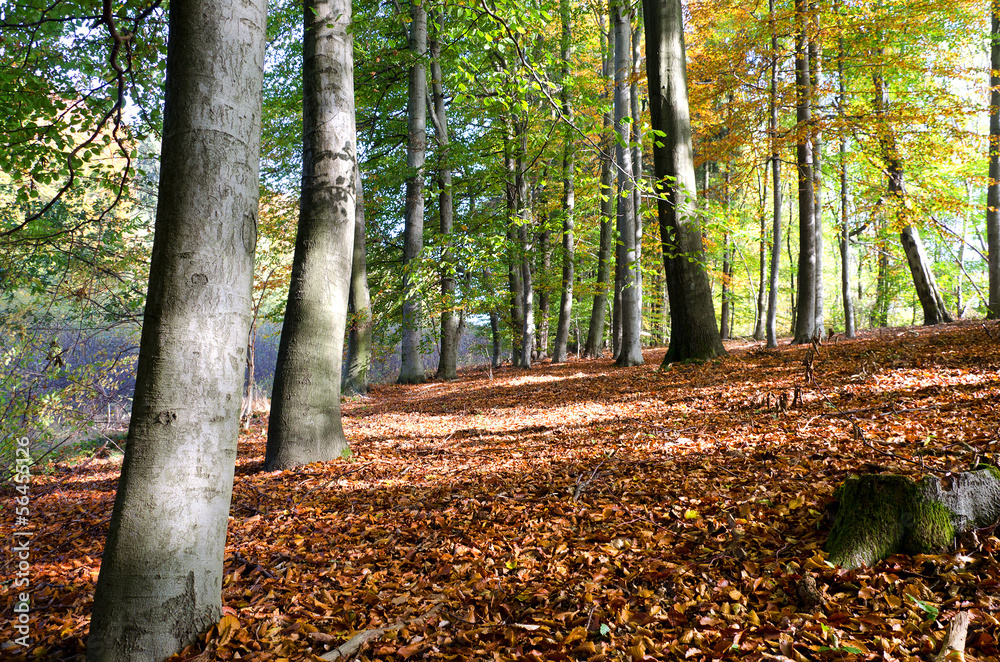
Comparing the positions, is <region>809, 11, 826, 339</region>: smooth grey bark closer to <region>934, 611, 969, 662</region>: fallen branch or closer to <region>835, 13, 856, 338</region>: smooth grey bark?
<region>835, 13, 856, 338</region>: smooth grey bark

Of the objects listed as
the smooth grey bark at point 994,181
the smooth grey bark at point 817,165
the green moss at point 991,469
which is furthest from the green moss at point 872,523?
the smooth grey bark at point 994,181

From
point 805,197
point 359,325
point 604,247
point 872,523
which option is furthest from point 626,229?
point 872,523

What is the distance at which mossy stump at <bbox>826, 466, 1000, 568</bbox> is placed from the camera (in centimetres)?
222

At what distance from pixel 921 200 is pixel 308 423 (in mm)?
12723

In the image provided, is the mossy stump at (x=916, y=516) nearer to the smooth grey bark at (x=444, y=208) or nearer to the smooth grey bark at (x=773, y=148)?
the smooth grey bark at (x=773, y=148)

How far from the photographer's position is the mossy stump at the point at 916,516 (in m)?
2.22

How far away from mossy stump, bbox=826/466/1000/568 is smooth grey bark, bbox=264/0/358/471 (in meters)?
4.16

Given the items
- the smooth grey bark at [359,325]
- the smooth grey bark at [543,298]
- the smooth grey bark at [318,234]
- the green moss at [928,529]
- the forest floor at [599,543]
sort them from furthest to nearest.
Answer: the smooth grey bark at [543,298] → the smooth grey bark at [359,325] → the smooth grey bark at [318,234] → the green moss at [928,529] → the forest floor at [599,543]

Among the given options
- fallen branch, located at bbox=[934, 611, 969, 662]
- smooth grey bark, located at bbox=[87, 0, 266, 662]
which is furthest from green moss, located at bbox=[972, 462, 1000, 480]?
smooth grey bark, located at bbox=[87, 0, 266, 662]

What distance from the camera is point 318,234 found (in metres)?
4.66

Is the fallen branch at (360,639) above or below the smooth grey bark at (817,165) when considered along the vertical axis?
below

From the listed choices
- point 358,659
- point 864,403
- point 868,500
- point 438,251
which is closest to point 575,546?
point 358,659

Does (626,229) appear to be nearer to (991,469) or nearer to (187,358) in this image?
(991,469)

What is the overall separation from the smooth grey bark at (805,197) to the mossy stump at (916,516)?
8683mm
